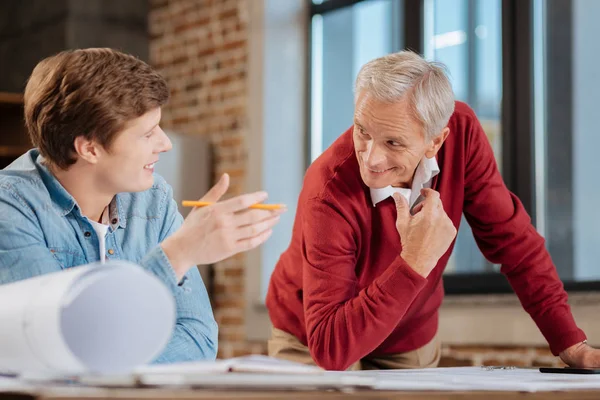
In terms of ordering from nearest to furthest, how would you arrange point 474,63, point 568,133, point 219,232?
1. point 219,232
2. point 568,133
3. point 474,63

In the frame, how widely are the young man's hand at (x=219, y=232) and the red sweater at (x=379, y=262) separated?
543 mm

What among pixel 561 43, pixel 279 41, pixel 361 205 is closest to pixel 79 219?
pixel 361 205

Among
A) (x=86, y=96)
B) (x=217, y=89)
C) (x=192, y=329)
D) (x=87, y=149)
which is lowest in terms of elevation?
(x=192, y=329)

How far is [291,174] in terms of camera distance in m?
4.97

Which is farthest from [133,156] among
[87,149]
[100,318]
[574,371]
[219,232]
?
[574,371]

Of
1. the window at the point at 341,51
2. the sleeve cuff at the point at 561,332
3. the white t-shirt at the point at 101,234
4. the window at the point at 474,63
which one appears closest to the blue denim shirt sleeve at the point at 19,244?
the white t-shirt at the point at 101,234

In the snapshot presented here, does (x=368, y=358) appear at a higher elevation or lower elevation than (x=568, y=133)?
lower

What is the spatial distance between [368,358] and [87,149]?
2.95 ft

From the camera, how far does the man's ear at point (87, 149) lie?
5.46 feet

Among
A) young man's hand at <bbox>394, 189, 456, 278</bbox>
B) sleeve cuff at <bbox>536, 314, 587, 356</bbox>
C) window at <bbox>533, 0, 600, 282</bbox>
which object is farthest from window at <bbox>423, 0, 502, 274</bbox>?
young man's hand at <bbox>394, 189, 456, 278</bbox>

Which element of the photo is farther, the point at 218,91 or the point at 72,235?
the point at 218,91

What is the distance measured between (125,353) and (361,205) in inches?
42.1

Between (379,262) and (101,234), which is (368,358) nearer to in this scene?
(379,262)

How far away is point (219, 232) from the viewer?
126cm
